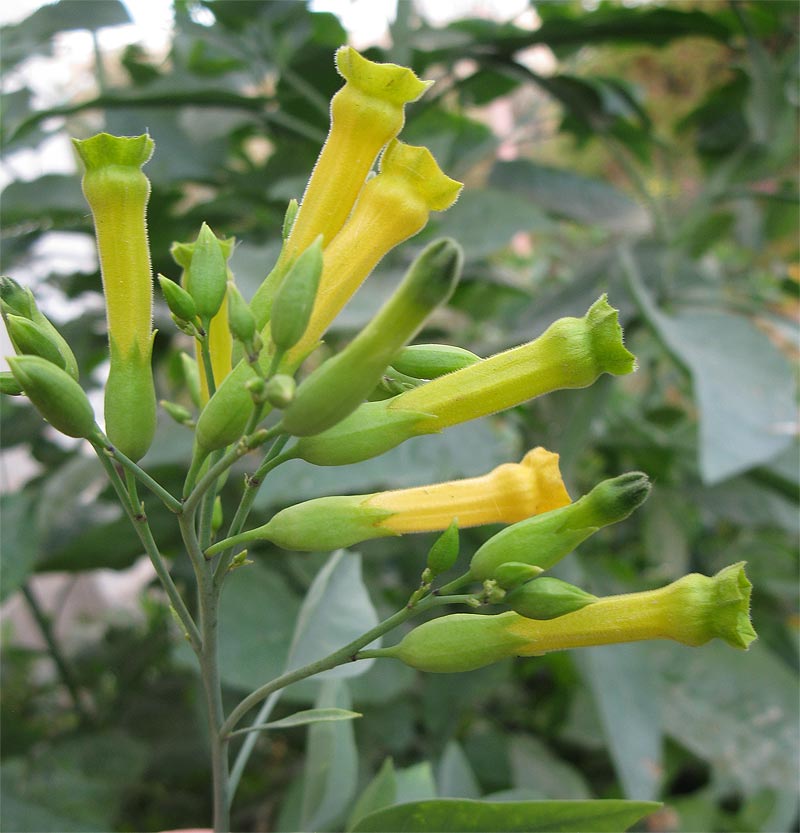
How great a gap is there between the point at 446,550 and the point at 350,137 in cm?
18

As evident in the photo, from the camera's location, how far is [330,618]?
502mm

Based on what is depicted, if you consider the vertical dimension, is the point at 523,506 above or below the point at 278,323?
below

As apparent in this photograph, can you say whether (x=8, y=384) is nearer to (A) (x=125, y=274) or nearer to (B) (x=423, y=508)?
(A) (x=125, y=274)

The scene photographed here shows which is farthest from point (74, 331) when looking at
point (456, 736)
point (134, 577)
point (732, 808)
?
point (134, 577)

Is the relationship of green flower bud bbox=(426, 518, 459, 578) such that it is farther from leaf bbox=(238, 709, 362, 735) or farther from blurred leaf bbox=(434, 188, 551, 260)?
blurred leaf bbox=(434, 188, 551, 260)

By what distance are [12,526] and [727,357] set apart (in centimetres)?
81

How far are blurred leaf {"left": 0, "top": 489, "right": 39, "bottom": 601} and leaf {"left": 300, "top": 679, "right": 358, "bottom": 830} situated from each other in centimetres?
36

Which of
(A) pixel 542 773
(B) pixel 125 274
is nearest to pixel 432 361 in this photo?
(B) pixel 125 274

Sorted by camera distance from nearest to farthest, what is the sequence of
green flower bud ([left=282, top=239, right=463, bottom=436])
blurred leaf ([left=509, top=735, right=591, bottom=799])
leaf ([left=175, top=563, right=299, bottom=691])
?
green flower bud ([left=282, top=239, right=463, bottom=436]) → leaf ([left=175, top=563, right=299, bottom=691]) → blurred leaf ([left=509, top=735, right=591, bottom=799])

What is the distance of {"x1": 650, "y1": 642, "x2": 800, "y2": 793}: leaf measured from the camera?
875mm

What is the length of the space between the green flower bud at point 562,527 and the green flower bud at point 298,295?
13cm

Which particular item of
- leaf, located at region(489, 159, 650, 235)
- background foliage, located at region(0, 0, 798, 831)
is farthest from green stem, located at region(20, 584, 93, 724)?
leaf, located at region(489, 159, 650, 235)

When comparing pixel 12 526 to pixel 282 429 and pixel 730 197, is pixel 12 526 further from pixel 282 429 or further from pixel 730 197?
pixel 730 197

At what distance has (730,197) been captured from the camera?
1.16 metres
